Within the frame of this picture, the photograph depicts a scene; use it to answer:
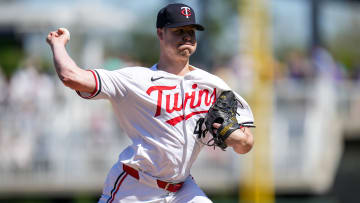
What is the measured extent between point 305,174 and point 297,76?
6.87ft

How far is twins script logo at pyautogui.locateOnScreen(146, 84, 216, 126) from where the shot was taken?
225 inches

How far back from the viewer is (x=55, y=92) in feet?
51.0

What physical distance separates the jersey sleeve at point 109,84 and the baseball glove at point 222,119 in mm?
648

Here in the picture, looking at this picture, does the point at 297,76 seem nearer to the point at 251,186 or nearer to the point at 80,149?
the point at 251,186

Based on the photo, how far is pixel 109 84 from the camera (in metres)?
5.53

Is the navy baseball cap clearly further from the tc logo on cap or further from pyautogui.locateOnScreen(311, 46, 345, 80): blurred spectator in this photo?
pyautogui.locateOnScreen(311, 46, 345, 80): blurred spectator

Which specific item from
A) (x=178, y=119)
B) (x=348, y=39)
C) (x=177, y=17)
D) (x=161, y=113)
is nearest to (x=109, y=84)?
(x=161, y=113)

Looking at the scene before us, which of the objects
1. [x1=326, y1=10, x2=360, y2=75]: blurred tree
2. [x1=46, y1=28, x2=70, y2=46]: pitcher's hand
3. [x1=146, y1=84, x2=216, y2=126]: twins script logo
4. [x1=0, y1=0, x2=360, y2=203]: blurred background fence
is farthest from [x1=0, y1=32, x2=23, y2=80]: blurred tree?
[x1=46, y1=28, x2=70, y2=46]: pitcher's hand

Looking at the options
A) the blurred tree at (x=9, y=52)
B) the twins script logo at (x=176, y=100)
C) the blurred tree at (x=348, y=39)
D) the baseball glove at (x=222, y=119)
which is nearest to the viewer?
the baseball glove at (x=222, y=119)

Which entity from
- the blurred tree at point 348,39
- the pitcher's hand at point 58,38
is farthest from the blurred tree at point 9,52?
the pitcher's hand at point 58,38

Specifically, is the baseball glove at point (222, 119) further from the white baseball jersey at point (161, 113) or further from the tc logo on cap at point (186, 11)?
the tc logo on cap at point (186, 11)

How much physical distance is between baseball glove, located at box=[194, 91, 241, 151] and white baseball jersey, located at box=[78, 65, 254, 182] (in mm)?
111


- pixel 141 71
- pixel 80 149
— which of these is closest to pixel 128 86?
pixel 141 71

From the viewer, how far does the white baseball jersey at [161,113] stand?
5.69 metres
